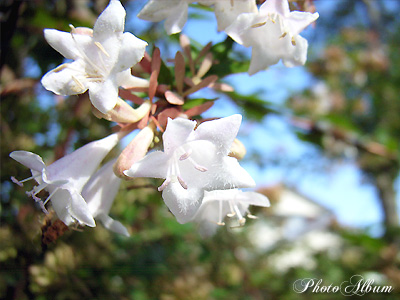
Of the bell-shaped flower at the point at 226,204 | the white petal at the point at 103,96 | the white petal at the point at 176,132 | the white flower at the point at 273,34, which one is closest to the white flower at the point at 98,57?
the white petal at the point at 103,96

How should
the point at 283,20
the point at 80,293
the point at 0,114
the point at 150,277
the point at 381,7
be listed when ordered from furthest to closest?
the point at 381,7 < the point at 150,277 < the point at 0,114 < the point at 80,293 < the point at 283,20

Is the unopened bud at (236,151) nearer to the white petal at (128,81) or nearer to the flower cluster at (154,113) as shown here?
the flower cluster at (154,113)

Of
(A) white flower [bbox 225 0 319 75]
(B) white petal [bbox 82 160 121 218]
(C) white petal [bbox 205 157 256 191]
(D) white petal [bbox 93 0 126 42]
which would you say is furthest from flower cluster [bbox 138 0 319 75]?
(B) white petal [bbox 82 160 121 218]

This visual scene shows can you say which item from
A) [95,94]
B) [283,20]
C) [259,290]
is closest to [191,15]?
[283,20]

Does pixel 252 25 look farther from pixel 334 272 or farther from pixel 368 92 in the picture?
pixel 368 92

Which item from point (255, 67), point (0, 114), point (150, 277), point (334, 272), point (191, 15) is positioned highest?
point (255, 67)

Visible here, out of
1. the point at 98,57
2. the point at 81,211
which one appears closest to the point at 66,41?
the point at 98,57
